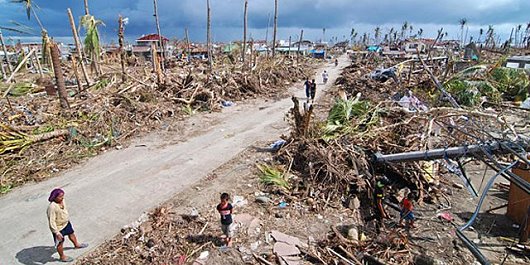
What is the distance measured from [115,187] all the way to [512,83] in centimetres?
2119

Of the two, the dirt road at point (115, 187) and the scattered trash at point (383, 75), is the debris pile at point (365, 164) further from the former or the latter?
the scattered trash at point (383, 75)

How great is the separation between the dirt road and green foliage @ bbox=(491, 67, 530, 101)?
14540mm

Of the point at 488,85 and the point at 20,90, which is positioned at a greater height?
the point at 488,85

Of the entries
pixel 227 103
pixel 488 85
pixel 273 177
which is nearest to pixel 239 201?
pixel 273 177

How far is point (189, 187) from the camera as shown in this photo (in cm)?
696

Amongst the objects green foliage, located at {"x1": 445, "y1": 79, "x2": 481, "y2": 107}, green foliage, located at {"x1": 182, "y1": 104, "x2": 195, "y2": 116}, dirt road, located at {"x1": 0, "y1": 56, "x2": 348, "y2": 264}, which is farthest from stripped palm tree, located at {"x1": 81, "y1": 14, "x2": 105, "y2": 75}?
green foliage, located at {"x1": 445, "y1": 79, "x2": 481, "y2": 107}

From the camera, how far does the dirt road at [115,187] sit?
5148mm

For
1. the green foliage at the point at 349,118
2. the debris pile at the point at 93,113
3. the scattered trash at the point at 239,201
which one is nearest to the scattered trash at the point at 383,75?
the debris pile at the point at 93,113

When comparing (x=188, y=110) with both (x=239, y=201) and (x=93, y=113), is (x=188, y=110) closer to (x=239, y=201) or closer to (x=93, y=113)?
(x=93, y=113)

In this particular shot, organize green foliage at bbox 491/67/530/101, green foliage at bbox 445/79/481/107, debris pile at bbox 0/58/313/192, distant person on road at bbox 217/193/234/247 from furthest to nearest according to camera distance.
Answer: green foliage at bbox 491/67/530/101
green foliage at bbox 445/79/481/107
debris pile at bbox 0/58/313/192
distant person on road at bbox 217/193/234/247

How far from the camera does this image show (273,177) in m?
7.06

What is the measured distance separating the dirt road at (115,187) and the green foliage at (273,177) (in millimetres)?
1484

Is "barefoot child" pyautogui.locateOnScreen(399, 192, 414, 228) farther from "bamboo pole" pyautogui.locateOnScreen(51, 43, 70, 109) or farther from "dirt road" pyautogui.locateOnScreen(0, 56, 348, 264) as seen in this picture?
"bamboo pole" pyautogui.locateOnScreen(51, 43, 70, 109)

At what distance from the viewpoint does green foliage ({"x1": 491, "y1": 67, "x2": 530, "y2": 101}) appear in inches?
665
